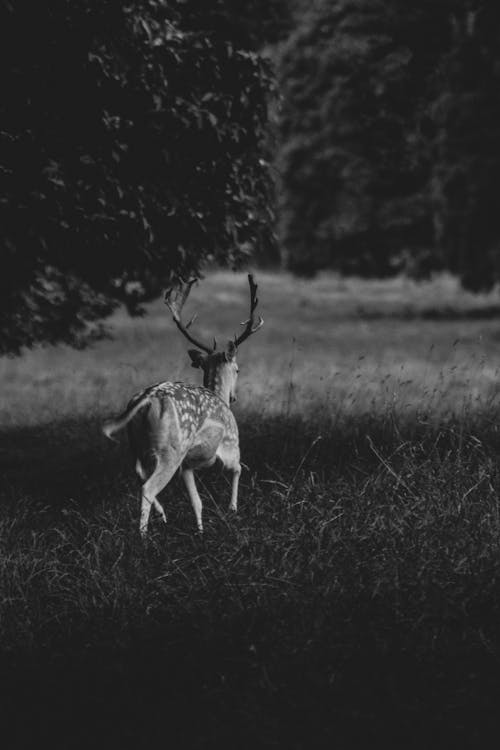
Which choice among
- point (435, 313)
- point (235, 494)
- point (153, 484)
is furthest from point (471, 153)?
point (153, 484)

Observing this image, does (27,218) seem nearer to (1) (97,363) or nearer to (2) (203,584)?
(2) (203,584)

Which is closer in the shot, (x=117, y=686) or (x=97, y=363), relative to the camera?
(x=117, y=686)

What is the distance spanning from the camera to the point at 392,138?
31.9 m

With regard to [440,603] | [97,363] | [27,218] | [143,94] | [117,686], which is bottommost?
[97,363]

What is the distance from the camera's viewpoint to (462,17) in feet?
92.6

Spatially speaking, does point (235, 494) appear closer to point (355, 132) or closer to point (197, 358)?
point (197, 358)

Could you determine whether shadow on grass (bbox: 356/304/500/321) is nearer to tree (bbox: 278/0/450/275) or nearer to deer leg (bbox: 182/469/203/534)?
tree (bbox: 278/0/450/275)

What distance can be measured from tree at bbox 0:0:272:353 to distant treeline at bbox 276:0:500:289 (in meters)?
17.6

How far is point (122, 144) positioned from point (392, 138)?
80.7 ft

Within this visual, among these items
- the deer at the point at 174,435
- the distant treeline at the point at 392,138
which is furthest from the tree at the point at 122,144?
the distant treeline at the point at 392,138

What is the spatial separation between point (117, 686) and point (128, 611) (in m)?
0.51

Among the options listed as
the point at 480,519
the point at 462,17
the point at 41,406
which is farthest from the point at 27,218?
the point at 462,17

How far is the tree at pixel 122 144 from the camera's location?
8.12 meters

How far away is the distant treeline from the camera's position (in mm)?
26125
